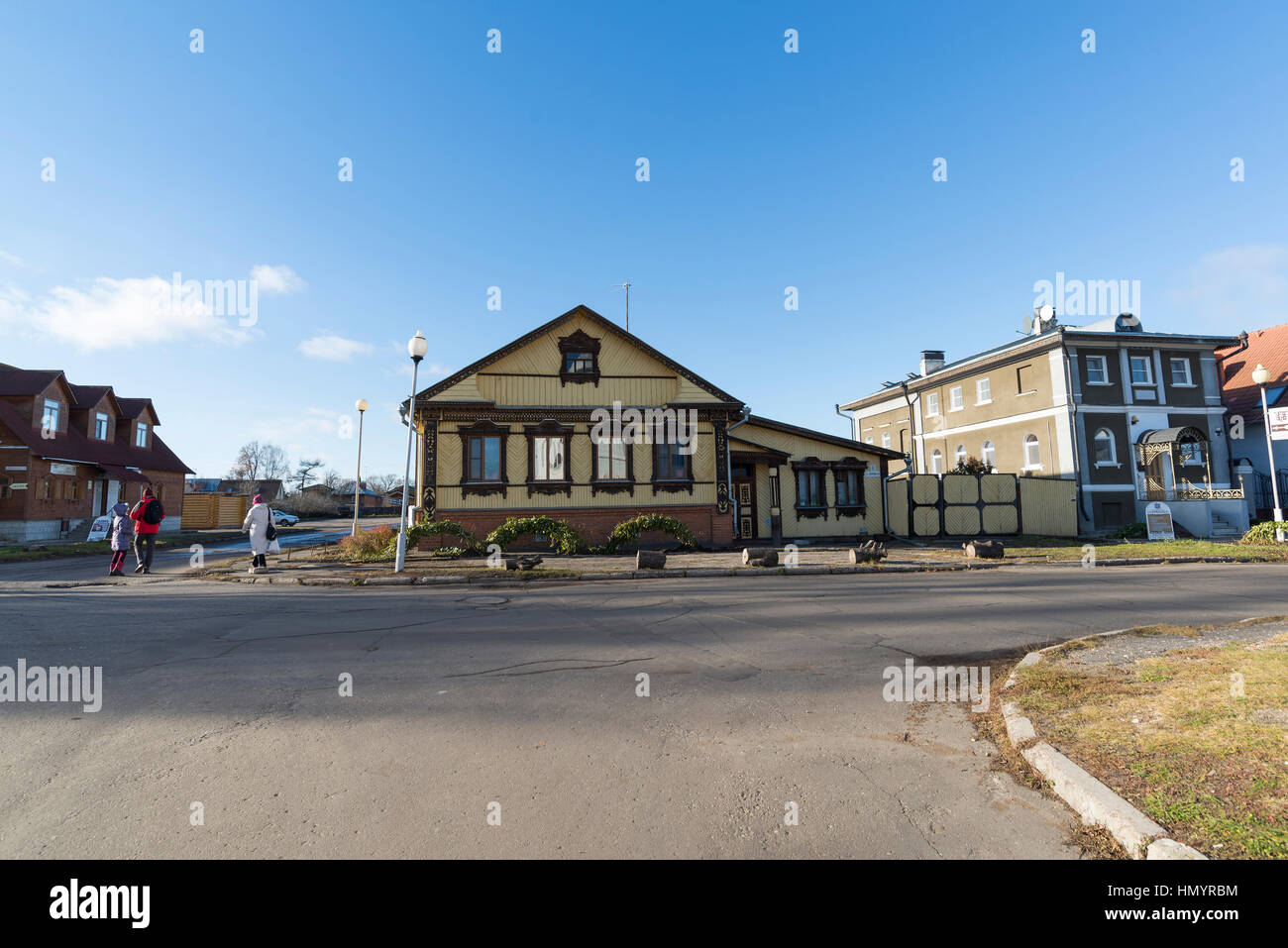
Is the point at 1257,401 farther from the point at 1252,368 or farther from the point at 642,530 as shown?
the point at 642,530

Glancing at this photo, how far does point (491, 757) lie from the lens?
391 centimetres

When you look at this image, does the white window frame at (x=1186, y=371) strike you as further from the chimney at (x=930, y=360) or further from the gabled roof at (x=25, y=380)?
the gabled roof at (x=25, y=380)

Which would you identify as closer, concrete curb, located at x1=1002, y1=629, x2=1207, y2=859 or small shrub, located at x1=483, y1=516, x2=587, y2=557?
concrete curb, located at x1=1002, y1=629, x2=1207, y2=859

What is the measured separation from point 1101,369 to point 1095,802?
30.5 meters

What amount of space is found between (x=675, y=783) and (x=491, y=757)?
1.25 metres

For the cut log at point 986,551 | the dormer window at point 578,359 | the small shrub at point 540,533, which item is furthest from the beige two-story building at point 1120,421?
the small shrub at point 540,533

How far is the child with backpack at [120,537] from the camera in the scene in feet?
48.9

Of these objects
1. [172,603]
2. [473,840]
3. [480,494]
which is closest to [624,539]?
[480,494]

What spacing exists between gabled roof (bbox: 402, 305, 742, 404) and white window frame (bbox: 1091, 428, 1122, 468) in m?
16.9

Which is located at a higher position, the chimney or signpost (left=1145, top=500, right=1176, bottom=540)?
the chimney

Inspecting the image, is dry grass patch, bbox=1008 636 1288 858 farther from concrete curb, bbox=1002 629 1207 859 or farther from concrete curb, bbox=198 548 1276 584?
concrete curb, bbox=198 548 1276 584

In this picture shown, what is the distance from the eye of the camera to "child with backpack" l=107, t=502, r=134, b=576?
14906mm

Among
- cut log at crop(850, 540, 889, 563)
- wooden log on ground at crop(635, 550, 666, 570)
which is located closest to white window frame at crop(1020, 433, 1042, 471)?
cut log at crop(850, 540, 889, 563)

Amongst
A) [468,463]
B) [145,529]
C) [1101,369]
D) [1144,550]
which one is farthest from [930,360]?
[145,529]
